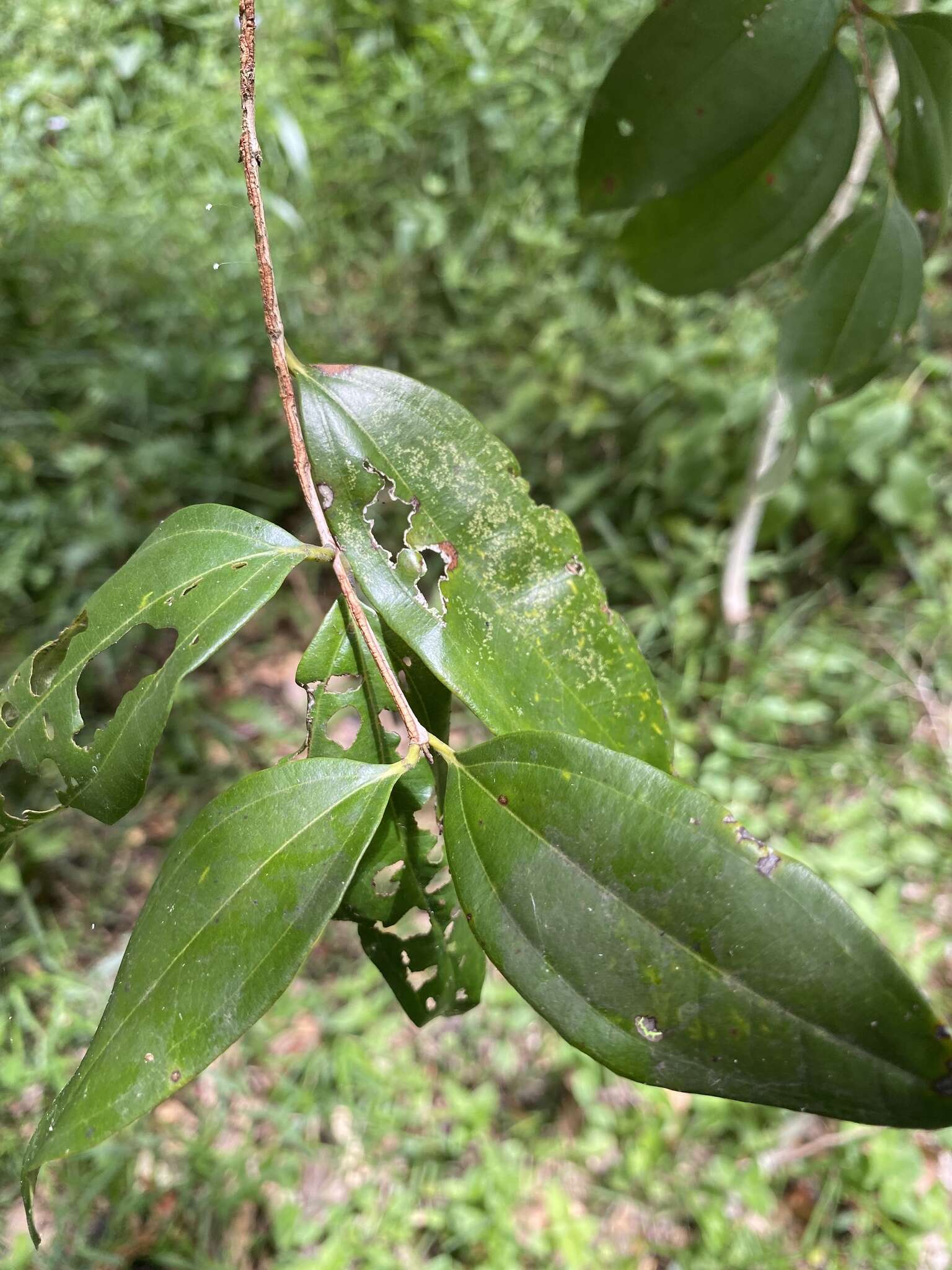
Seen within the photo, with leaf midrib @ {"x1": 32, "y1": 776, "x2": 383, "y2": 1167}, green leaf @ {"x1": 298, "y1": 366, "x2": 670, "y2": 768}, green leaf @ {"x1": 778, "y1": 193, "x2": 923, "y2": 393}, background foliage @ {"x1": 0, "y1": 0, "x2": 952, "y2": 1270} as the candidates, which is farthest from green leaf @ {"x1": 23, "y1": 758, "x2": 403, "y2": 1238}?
background foliage @ {"x1": 0, "y1": 0, "x2": 952, "y2": 1270}

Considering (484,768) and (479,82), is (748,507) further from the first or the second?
(479,82)

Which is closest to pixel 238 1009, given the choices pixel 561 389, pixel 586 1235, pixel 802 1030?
pixel 802 1030

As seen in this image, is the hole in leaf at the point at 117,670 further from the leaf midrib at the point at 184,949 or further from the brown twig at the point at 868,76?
the brown twig at the point at 868,76

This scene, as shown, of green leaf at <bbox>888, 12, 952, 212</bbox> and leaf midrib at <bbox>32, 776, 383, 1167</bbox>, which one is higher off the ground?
green leaf at <bbox>888, 12, 952, 212</bbox>

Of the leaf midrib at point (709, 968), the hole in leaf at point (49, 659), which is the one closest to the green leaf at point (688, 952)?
the leaf midrib at point (709, 968)

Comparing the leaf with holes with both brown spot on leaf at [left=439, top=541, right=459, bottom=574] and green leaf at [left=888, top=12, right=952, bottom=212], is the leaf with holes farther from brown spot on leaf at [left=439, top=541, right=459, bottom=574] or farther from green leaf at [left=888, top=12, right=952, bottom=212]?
green leaf at [left=888, top=12, right=952, bottom=212]

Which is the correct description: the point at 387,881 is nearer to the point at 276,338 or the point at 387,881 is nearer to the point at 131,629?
the point at 131,629

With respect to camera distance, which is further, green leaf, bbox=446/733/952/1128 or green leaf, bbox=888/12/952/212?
green leaf, bbox=888/12/952/212
